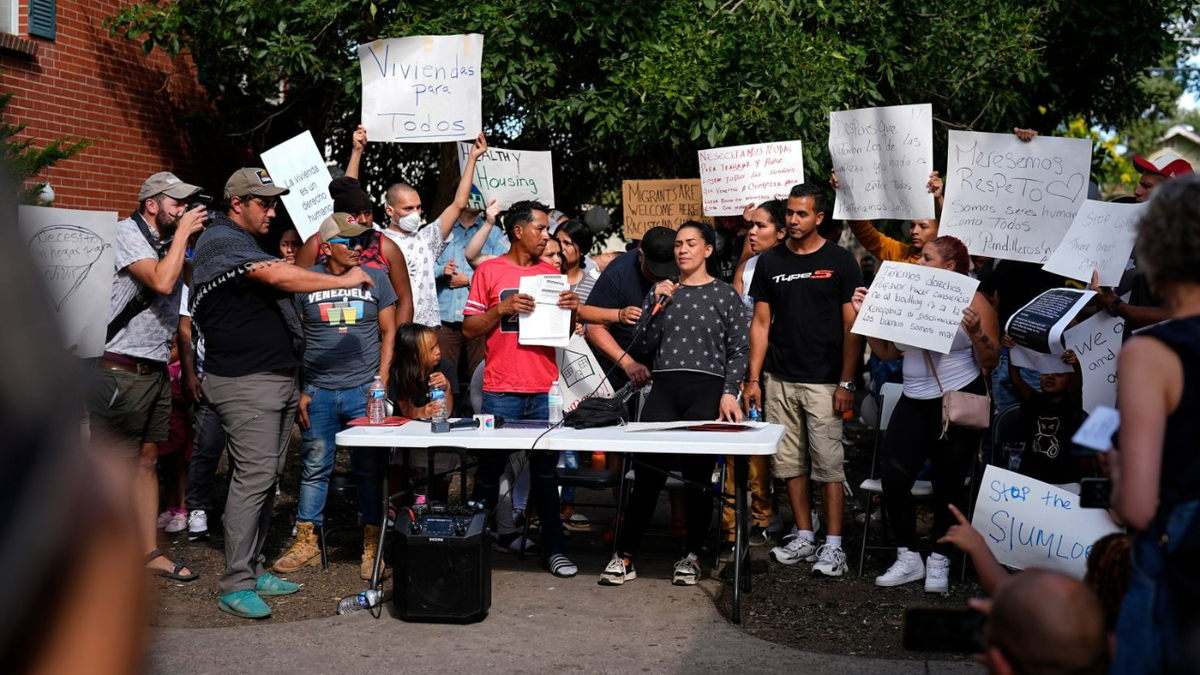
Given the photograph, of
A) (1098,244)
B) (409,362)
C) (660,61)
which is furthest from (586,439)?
(660,61)

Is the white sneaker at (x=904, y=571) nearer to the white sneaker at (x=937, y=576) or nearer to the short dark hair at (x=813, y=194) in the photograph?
the white sneaker at (x=937, y=576)

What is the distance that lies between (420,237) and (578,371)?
1.46 m

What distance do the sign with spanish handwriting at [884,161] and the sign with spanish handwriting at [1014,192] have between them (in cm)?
35

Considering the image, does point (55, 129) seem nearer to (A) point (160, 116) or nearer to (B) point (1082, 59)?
(A) point (160, 116)

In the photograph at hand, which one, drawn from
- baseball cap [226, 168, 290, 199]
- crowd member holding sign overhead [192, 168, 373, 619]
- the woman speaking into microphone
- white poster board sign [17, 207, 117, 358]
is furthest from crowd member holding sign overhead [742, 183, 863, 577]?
white poster board sign [17, 207, 117, 358]

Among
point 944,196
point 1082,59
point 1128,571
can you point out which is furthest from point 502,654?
point 1082,59

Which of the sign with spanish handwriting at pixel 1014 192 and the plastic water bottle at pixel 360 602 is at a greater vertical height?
the sign with spanish handwriting at pixel 1014 192

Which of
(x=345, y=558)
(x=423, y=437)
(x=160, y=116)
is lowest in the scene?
(x=345, y=558)

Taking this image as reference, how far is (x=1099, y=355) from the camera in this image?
6473 mm

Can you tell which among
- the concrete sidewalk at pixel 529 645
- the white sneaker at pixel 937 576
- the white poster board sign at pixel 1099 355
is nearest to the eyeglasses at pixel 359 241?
the concrete sidewalk at pixel 529 645

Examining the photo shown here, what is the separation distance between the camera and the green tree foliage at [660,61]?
10.0 m

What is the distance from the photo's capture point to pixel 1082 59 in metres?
13.3

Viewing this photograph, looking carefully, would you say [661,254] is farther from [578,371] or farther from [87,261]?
[87,261]

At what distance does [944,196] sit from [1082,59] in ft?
21.7
